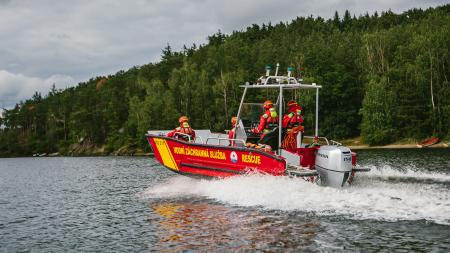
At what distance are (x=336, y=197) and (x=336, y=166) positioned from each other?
40.6 inches

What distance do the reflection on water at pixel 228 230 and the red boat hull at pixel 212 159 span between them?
5.91 ft

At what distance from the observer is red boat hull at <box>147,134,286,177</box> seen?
1394 centimetres

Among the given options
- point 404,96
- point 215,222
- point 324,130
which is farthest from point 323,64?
point 215,222

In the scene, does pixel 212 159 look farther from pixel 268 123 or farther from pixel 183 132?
pixel 183 132

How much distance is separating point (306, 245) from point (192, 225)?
3185 millimetres

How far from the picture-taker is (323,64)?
67188mm

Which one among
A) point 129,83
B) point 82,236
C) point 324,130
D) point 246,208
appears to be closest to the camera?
point 82,236

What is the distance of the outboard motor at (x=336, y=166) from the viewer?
12930mm

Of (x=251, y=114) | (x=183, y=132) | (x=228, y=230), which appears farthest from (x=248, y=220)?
(x=183, y=132)

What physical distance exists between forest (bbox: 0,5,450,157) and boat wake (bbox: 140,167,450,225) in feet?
125

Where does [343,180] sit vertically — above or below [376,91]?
below

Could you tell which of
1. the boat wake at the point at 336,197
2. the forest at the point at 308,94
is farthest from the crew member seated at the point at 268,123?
the forest at the point at 308,94

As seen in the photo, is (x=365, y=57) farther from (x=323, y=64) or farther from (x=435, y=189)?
(x=435, y=189)

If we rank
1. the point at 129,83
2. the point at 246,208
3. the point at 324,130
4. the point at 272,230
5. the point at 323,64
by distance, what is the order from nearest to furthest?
the point at 272,230
the point at 246,208
the point at 324,130
the point at 323,64
the point at 129,83
